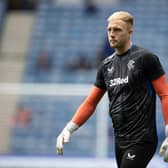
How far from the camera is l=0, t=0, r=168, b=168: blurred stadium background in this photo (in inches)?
340

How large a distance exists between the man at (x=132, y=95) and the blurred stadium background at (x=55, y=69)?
2.81 m

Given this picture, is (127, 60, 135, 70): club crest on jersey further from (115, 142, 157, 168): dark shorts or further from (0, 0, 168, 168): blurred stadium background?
(0, 0, 168, 168): blurred stadium background

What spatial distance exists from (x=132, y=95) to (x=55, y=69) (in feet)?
34.4

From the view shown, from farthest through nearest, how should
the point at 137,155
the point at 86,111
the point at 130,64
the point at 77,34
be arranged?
the point at 77,34, the point at 86,111, the point at 130,64, the point at 137,155

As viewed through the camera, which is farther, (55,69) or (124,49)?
(55,69)

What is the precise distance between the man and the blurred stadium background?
9.20 ft

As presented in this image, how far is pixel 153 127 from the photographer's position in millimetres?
4531

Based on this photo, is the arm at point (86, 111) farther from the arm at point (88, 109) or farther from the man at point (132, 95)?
the man at point (132, 95)

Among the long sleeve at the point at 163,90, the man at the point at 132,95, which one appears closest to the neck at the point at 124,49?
the man at the point at 132,95

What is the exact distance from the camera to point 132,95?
4.55m

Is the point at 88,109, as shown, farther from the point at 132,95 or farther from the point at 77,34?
the point at 77,34

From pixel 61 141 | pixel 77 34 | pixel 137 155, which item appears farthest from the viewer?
pixel 77 34

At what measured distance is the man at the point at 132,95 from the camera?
4484 mm

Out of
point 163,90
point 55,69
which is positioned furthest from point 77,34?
point 163,90
